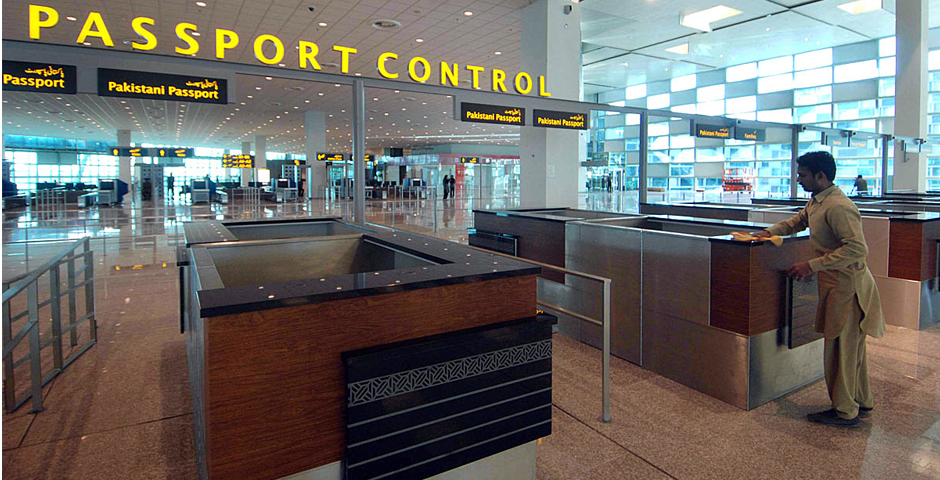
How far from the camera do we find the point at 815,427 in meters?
3.43

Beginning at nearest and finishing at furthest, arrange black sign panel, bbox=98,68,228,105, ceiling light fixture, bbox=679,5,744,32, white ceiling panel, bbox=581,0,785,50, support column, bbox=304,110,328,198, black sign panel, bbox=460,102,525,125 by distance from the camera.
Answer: black sign panel, bbox=98,68,228,105
black sign panel, bbox=460,102,525,125
white ceiling panel, bbox=581,0,785,50
ceiling light fixture, bbox=679,5,744,32
support column, bbox=304,110,328,198

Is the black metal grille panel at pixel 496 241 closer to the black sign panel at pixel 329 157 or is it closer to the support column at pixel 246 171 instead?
the black sign panel at pixel 329 157

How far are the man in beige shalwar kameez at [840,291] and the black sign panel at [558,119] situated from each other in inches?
238

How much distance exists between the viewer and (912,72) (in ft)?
42.8

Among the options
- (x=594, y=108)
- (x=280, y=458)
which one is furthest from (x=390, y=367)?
(x=594, y=108)

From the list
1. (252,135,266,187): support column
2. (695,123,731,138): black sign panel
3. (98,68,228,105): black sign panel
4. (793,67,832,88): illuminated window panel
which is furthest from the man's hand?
(252,135,266,187): support column

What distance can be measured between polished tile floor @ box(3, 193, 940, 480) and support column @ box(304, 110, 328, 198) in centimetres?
2289

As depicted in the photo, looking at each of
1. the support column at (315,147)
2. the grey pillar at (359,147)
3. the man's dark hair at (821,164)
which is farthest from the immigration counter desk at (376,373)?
the support column at (315,147)

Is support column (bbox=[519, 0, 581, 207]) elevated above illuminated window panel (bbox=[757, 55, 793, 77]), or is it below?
below

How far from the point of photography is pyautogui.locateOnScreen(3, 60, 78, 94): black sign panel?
5.45m

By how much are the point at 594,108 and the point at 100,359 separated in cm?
813

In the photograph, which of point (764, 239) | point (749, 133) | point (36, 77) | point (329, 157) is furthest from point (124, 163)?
point (764, 239)

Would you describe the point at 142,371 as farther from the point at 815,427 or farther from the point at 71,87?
the point at 815,427

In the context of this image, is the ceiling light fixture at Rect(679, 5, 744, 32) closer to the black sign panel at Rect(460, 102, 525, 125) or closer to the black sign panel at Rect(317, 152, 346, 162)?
the black sign panel at Rect(460, 102, 525, 125)
